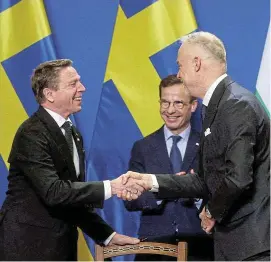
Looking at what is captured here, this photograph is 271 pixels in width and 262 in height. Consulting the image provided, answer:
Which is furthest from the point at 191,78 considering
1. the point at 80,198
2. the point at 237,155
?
the point at 80,198

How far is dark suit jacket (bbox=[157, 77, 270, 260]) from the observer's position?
214 cm

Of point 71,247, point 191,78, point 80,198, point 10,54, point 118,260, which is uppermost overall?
point 10,54

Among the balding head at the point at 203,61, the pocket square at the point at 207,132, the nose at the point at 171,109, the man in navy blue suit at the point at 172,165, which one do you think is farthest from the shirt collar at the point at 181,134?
the pocket square at the point at 207,132

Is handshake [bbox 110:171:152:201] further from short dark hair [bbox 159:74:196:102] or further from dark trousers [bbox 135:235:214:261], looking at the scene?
short dark hair [bbox 159:74:196:102]

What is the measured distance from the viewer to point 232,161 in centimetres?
214

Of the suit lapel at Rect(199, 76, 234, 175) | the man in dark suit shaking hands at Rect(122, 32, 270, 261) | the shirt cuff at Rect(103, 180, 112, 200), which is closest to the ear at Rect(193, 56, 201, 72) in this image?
the man in dark suit shaking hands at Rect(122, 32, 270, 261)

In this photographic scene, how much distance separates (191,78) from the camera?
243cm

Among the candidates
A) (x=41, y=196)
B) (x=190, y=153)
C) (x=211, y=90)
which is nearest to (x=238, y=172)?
(x=211, y=90)

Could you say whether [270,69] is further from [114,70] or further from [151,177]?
[151,177]

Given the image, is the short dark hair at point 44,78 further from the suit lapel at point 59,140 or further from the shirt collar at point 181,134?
the shirt collar at point 181,134

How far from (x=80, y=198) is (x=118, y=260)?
985mm

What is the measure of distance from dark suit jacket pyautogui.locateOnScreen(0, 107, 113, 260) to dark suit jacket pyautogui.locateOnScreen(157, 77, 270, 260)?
652 mm

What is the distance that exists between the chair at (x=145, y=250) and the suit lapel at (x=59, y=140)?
34 cm

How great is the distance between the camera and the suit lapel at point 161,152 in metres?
3.14
